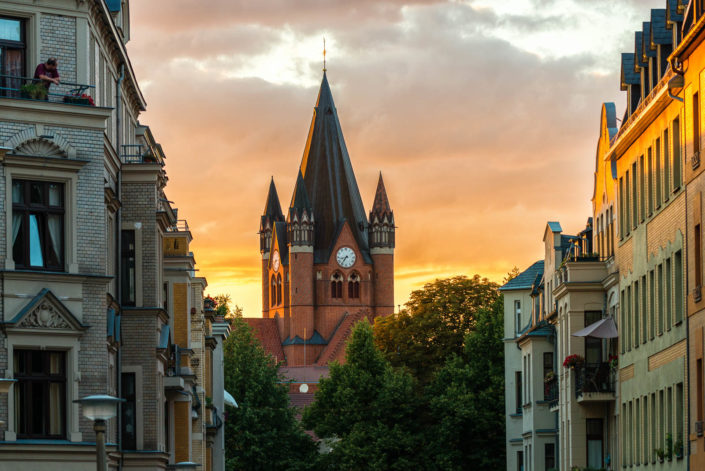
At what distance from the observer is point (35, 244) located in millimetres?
32312

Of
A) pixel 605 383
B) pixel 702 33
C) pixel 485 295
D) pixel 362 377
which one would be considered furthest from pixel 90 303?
pixel 485 295

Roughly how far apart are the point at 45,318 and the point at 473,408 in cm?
6363

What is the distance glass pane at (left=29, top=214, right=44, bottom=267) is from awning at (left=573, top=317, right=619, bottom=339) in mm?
21046

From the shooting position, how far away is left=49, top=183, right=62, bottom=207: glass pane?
32.7 m

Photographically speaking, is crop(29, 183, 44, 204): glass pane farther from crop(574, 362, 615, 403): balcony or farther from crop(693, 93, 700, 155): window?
crop(574, 362, 615, 403): balcony

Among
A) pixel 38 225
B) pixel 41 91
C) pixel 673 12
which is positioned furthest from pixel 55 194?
pixel 673 12

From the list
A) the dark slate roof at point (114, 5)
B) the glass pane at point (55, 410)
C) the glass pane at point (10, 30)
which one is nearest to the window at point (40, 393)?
the glass pane at point (55, 410)

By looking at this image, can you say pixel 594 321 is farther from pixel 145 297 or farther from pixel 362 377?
pixel 362 377

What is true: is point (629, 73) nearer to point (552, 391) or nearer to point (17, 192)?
point (552, 391)

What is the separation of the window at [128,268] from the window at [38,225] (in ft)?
18.0

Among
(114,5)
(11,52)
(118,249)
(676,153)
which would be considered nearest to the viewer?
(11,52)

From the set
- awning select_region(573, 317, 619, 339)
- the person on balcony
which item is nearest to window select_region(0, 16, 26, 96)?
the person on balcony

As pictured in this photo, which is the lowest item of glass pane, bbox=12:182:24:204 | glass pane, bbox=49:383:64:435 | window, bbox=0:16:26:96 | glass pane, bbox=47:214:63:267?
glass pane, bbox=49:383:64:435

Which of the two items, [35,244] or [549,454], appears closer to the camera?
[35,244]
